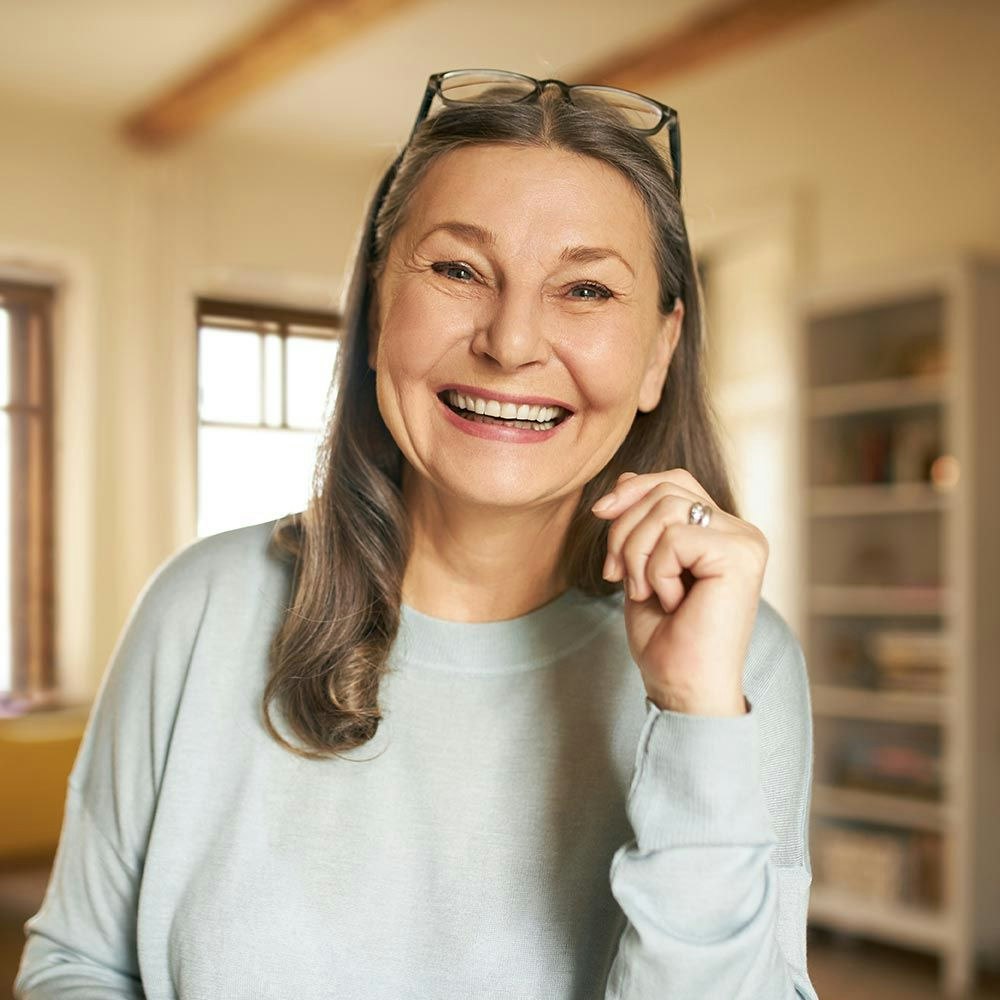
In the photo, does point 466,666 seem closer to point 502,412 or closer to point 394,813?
point 394,813

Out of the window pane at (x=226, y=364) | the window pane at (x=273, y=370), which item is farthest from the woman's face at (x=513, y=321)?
the window pane at (x=226, y=364)

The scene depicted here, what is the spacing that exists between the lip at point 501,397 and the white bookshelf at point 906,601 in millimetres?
3187

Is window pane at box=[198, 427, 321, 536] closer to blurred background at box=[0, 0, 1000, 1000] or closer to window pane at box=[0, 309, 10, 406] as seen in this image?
blurred background at box=[0, 0, 1000, 1000]

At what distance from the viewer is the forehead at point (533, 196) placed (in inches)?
43.2

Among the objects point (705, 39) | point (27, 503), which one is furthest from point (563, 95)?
point (27, 503)

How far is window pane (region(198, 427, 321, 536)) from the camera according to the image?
2547 millimetres

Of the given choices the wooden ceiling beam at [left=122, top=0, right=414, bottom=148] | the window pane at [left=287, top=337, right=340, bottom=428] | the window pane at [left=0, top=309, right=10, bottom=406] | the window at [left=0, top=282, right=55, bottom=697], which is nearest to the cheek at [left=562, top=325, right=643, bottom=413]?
the window pane at [left=287, top=337, right=340, bottom=428]

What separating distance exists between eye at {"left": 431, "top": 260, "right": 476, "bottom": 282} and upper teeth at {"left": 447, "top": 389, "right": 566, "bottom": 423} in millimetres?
102

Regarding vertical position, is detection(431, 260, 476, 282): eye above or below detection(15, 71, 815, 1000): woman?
above

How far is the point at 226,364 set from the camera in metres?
2.23

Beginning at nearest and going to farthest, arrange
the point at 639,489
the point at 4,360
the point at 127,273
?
the point at 639,489 < the point at 4,360 < the point at 127,273

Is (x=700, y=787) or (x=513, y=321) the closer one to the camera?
(x=700, y=787)

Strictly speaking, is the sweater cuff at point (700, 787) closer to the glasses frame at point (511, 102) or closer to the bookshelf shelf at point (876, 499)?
the glasses frame at point (511, 102)

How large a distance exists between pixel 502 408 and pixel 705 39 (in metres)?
4.05
